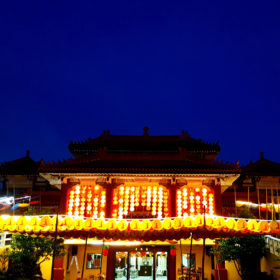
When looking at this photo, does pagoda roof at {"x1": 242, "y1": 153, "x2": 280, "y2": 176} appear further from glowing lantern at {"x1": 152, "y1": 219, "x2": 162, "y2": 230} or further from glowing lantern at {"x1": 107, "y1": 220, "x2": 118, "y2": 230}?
glowing lantern at {"x1": 107, "y1": 220, "x2": 118, "y2": 230}

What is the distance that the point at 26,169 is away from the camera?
93.4 ft

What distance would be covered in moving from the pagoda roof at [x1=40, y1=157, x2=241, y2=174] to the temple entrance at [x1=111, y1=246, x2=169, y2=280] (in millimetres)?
5214

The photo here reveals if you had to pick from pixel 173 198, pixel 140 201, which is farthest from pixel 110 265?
pixel 173 198

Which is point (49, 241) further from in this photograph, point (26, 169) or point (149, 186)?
point (26, 169)

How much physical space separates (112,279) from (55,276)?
3.61m

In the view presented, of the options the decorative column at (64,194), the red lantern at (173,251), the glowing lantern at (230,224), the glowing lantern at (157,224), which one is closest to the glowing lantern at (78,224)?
the glowing lantern at (157,224)

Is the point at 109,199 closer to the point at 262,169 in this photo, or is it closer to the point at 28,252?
the point at 28,252

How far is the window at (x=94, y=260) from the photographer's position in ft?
66.9

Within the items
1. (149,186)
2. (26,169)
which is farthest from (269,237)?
(26,169)

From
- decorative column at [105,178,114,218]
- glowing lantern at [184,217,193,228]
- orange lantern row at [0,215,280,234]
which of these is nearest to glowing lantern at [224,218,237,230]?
orange lantern row at [0,215,280,234]

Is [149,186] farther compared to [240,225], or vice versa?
[149,186]

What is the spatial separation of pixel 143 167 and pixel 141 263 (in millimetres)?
7460

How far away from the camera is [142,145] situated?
23.7m

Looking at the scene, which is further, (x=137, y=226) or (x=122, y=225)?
(x=122, y=225)
